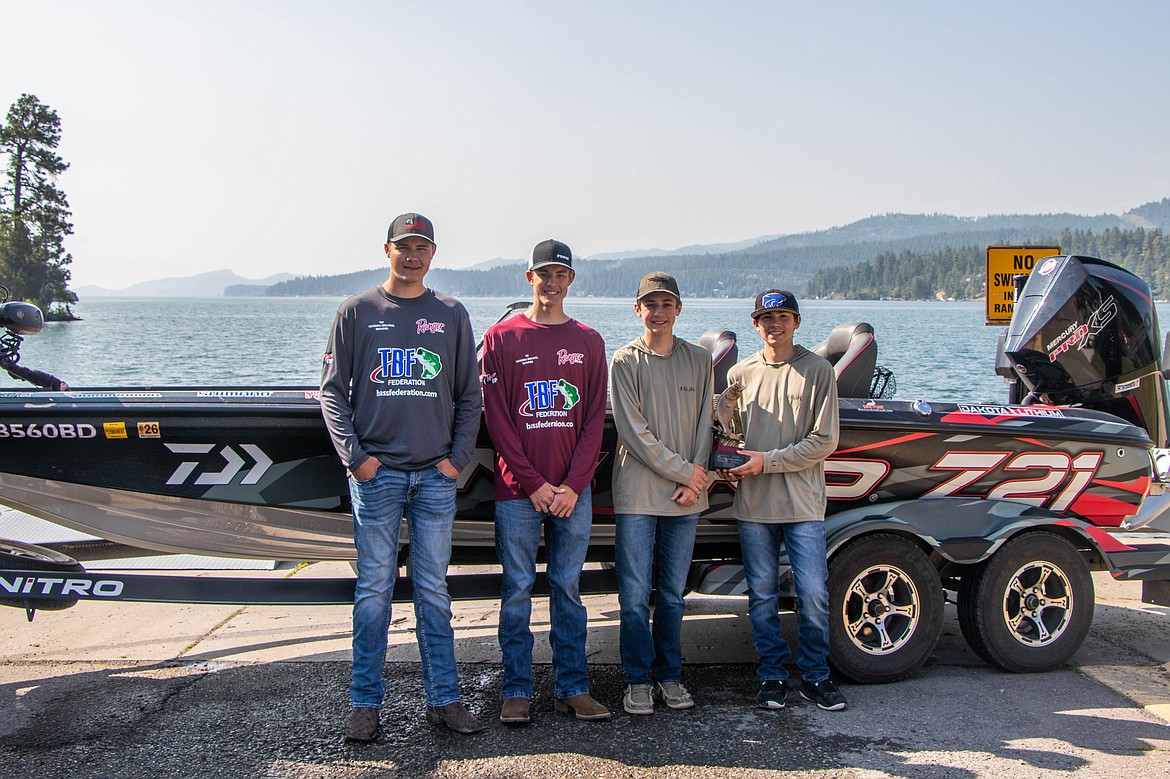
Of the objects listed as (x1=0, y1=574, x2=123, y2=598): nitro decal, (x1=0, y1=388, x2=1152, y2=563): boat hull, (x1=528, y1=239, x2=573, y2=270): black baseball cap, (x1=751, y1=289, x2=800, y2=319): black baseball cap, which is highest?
(x1=528, y1=239, x2=573, y2=270): black baseball cap

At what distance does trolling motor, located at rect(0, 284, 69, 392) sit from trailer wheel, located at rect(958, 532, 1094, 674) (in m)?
4.60

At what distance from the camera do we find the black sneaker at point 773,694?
4.16 meters

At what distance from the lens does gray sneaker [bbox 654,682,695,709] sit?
4.18 meters

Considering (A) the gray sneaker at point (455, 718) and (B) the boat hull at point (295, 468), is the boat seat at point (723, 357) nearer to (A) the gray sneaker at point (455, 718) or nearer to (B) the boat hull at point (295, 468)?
(B) the boat hull at point (295, 468)

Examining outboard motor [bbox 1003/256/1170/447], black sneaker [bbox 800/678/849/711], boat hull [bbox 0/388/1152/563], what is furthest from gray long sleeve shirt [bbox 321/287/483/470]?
outboard motor [bbox 1003/256/1170/447]

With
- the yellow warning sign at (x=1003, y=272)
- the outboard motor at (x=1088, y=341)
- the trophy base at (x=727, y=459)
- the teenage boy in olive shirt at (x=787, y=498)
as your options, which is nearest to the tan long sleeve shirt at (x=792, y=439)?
the teenage boy in olive shirt at (x=787, y=498)

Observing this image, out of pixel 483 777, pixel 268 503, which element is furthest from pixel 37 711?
pixel 483 777

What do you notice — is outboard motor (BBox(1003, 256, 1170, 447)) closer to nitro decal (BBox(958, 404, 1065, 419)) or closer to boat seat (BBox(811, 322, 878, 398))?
nitro decal (BBox(958, 404, 1065, 419))

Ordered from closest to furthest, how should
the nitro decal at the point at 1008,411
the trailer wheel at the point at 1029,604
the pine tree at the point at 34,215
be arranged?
the trailer wheel at the point at 1029,604 < the nitro decal at the point at 1008,411 < the pine tree at the point at 34,215

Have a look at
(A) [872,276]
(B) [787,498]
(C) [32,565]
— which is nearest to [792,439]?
(B) [787,498]

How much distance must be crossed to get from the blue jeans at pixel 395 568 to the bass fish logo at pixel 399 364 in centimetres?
36

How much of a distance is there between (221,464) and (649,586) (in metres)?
1.99

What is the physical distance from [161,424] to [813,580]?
2.94 metres

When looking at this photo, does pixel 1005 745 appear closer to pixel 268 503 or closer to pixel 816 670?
pixel 816 670
